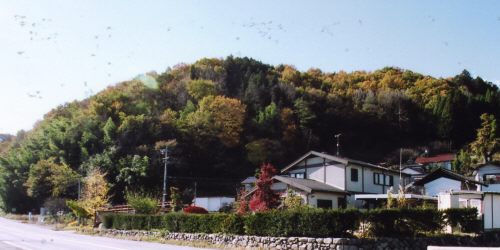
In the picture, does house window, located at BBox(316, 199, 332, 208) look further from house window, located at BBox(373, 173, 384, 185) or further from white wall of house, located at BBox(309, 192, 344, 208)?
house window, located at BBox(373, 173, 384, 185)

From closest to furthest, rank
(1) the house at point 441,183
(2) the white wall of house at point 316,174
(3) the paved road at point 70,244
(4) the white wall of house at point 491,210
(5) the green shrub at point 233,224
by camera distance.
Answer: (3) the paved road at point 70,244, (5) the green shrub at point 233,224, (4) the white wall of house at point 491,210, (1) the house at point 441,183, (2) the white wall of house at point 316,174

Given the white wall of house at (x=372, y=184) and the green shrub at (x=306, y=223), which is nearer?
the green shrub at (x=306, y=223)

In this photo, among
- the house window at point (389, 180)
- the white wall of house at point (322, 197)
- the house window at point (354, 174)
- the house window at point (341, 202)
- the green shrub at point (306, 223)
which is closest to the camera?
the green shrub at point (306, 223)

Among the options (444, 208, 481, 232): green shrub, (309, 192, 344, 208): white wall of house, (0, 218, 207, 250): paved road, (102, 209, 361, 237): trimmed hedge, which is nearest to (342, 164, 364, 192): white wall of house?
(309, 192, 344, 208): white wall of house

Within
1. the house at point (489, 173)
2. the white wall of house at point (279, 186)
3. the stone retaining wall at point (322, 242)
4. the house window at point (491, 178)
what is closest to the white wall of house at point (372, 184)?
the white wall of house at point (279, 186)

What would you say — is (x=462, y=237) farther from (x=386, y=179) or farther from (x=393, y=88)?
(x=393, y=88)

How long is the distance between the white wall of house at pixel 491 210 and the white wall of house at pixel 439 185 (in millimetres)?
10345

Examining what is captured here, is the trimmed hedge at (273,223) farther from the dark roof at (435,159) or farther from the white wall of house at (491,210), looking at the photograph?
the dark roof at (435,159)

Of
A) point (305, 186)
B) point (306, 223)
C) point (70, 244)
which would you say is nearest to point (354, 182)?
point (305, 186)

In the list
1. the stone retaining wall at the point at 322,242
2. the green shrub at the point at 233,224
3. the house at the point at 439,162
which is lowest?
the stone retaining wall at the point at 322,242

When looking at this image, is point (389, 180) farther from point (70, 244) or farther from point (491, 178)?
point (70, 244)

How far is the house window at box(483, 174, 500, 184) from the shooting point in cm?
4542

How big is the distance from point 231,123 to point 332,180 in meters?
27.6

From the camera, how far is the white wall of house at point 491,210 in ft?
89.5
